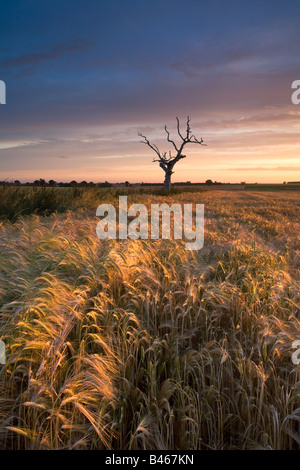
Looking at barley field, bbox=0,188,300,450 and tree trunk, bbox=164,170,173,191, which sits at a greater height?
tree trunk, bbox=164,170,173,191

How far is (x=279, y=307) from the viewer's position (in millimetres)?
3125

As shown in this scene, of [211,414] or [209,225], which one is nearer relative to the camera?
[211,414]

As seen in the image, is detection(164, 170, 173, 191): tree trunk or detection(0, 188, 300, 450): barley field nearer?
detection(0, 188, 300, 450): barley field

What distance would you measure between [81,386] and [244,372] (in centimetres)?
110

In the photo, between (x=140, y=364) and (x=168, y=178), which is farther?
(x=168, y=178)

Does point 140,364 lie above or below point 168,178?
below

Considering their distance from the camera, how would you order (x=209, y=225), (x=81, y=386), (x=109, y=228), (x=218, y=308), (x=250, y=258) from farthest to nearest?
(x=209, y=225) < (x=109, y=228) < (x=250, y=258) < (x=218, y=308) < (x=81, y=386)

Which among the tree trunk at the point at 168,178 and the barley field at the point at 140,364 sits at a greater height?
the tree trunk at the point at 168,178

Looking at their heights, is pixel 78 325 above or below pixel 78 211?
below

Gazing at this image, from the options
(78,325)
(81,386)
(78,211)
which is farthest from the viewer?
(78,211)

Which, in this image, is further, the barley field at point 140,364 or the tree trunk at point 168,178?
the tree trunk at point 168,178
